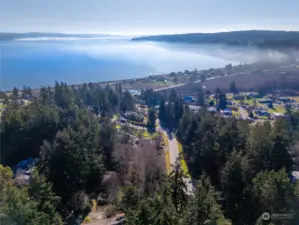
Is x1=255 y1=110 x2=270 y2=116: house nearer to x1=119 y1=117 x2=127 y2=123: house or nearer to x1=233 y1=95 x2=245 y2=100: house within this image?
x1=233 y1=95 x2=245 y2=100: house

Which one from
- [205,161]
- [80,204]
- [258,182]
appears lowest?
[80,204]

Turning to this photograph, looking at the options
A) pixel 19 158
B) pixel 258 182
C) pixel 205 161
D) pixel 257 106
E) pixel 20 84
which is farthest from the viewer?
pixel 20 84

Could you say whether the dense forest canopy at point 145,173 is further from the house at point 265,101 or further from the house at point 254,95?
the house at point 254,95

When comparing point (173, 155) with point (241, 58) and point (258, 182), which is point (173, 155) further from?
point (241, 58)

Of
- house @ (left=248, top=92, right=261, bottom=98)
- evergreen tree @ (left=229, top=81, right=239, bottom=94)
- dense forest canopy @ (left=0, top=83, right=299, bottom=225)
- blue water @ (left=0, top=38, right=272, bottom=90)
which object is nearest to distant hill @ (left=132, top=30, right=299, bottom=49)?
blue water @ (left=0, top=38, right=272, bottom=90)

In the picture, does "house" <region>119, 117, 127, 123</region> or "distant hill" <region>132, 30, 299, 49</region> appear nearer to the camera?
"house" <region>119, 117, 127, 123</region>

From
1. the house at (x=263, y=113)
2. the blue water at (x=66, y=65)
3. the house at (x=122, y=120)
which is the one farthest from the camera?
the blue water at (x=66, y=65)

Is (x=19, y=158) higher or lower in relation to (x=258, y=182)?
lower

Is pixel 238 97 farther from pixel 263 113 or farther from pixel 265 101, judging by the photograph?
pixel 263 113

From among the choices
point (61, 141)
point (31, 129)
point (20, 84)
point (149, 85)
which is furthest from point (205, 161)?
point (20, 84)

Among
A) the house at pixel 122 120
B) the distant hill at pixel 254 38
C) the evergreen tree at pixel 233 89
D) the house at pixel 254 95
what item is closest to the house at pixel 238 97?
the house at pixel 254 95

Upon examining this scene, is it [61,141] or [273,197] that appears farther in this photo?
[61,141]
